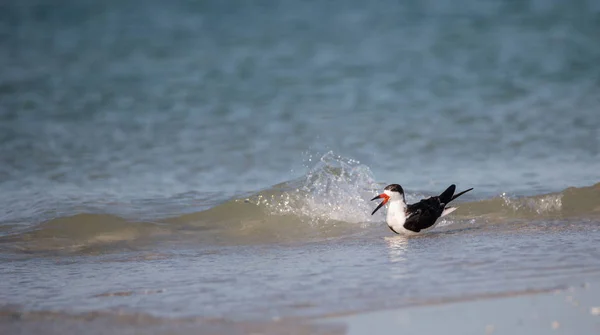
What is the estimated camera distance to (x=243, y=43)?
15898 mm

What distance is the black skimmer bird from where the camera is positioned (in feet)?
24.9

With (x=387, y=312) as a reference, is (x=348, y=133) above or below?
above

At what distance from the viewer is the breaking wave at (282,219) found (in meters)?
7.83

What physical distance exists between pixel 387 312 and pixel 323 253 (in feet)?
6.73

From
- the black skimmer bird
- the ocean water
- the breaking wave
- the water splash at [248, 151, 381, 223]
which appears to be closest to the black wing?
the black skimmer bird

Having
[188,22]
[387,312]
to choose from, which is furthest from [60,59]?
[387,312]

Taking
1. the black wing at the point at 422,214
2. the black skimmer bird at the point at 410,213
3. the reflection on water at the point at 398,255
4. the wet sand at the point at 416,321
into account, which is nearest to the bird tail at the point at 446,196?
the black skimmer bird at the point at 410,213

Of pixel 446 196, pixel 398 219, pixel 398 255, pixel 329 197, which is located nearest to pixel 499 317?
pixel 398 255

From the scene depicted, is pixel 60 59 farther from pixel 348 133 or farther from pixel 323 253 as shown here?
pixel 323 253

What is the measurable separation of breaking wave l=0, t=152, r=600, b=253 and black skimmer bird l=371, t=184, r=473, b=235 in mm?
318

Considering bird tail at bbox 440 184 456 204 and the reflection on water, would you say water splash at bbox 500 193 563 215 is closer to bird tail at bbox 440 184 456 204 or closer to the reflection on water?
bird tail at bbox 440 184 456 204

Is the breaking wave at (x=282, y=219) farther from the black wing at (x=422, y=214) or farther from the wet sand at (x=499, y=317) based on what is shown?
the wet sand at (x=499, y=317)

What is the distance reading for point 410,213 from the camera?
760 cm

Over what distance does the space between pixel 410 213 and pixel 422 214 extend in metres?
0.12
